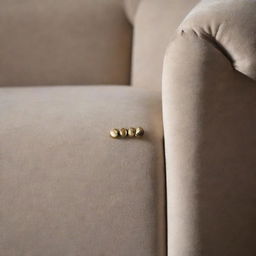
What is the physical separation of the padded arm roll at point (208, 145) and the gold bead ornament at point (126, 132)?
0.05 meters

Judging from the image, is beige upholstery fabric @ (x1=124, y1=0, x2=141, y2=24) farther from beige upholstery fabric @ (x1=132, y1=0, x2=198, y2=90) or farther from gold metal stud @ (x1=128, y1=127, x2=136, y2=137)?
gold metal stud @ (x1=128, y1=127, x2=136, y2=137)

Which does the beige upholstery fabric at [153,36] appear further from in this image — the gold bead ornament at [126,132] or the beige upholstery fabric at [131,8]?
the gold bead ornament at [126,132]

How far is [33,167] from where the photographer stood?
539 millimetres

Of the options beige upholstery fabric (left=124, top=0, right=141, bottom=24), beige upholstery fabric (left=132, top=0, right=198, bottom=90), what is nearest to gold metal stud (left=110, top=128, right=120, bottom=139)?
beige upholstery fabric (left=132, top=0, right=198, bottom=90)

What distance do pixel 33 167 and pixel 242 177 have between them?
11.3 inches

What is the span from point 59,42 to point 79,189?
435 millimetres

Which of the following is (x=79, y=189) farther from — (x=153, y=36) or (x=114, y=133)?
(x=153, y=36)

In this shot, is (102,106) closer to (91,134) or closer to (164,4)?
(91,134)

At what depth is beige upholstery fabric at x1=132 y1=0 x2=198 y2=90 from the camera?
80 cm

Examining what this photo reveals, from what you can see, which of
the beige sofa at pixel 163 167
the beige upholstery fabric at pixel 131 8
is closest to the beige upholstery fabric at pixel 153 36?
the beige upholstery fabric at pixel 131 8

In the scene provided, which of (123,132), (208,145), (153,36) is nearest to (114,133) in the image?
(123,132)

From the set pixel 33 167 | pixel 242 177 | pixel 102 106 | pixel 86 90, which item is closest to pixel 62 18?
pixel 86 90

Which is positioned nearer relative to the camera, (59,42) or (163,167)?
(163,167)

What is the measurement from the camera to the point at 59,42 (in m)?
0.86
